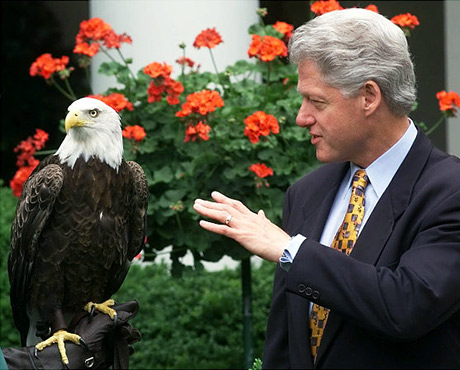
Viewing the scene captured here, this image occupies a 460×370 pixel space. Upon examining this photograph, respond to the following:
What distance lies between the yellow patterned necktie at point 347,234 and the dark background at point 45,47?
6.91 m

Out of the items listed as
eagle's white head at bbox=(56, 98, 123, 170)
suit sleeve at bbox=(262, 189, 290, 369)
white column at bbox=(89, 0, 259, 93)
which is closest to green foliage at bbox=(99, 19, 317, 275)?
eagle's white head at bbox=(56, 98, 123, 170)

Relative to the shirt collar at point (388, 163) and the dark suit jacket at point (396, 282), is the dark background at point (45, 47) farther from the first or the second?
the dark suit jacket at point (396, 282)

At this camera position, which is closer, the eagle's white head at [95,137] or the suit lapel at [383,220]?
the suit lapel at [383,220]

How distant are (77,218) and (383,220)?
1.62 metres

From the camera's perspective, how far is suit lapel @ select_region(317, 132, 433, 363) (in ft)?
9.48

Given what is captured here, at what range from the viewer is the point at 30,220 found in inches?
163

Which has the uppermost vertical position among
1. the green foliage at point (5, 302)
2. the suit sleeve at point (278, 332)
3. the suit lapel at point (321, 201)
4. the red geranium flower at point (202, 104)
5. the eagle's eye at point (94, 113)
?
the eagle's eye at point (94, 113)

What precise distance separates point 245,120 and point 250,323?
1.36 metres

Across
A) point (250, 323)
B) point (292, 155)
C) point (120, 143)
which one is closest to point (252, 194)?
point (292, 155)

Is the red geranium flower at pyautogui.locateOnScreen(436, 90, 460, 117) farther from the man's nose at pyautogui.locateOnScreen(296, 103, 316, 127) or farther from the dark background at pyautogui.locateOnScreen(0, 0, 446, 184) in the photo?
the dark background at pyautogui.locateOnScreen(0, 0, 446, 184)

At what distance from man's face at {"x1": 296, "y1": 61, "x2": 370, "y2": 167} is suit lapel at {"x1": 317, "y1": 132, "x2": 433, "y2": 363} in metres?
0.16

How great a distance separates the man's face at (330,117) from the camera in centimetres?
295

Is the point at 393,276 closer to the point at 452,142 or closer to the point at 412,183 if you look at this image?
the point at 412,183

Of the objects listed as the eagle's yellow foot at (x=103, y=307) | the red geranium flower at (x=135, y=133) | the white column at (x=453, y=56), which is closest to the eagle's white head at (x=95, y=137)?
the eagle's yellow foot at (x=103, y=307)
